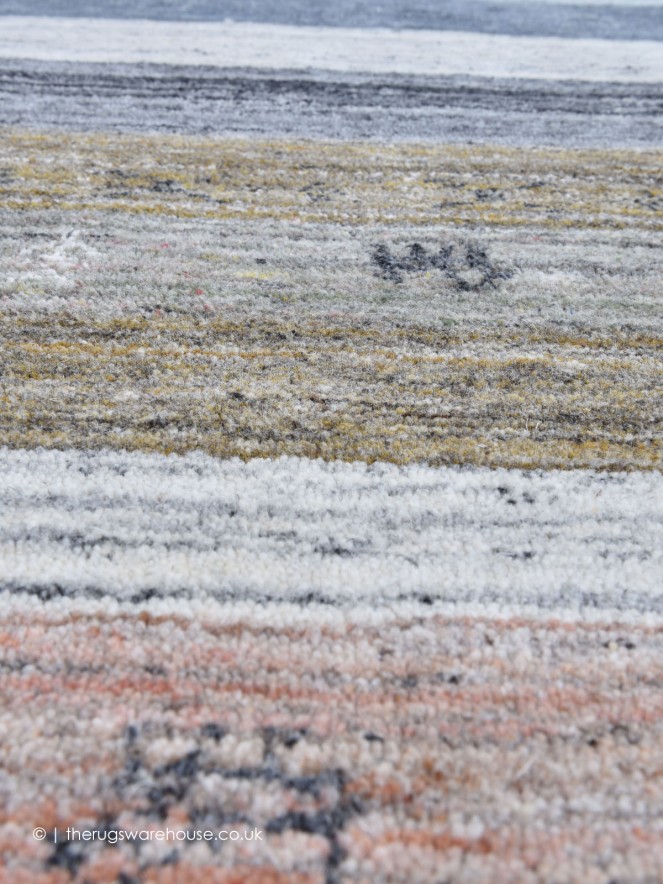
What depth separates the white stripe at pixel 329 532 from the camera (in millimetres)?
661

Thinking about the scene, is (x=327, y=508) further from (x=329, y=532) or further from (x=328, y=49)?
(x=328, y=49)

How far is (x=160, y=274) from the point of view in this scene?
106 cm

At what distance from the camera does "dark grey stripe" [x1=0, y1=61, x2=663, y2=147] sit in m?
1.56

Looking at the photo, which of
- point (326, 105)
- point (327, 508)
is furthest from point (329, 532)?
point (326, 105)

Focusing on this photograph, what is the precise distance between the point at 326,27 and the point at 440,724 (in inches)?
91.4

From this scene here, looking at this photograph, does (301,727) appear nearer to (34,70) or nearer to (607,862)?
(607,862)

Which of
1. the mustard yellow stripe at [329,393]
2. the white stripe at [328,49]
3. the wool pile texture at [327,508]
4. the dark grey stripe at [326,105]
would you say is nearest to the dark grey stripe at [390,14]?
the white stripe at [328,49]

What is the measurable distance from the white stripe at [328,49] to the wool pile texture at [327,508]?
542 mm

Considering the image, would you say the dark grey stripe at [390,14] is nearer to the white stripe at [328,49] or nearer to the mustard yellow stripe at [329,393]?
the white stripe at [328,49]

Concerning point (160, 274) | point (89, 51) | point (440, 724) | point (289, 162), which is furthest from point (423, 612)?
point (89, 51)

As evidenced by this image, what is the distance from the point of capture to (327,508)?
73 cm

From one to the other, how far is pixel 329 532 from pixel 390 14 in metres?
2.31

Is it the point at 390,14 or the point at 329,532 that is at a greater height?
the point at 390,14

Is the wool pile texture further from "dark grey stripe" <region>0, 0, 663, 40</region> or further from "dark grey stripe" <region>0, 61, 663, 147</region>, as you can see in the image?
"dark grey stripe" <region>0, 0, 663, 40</region>
